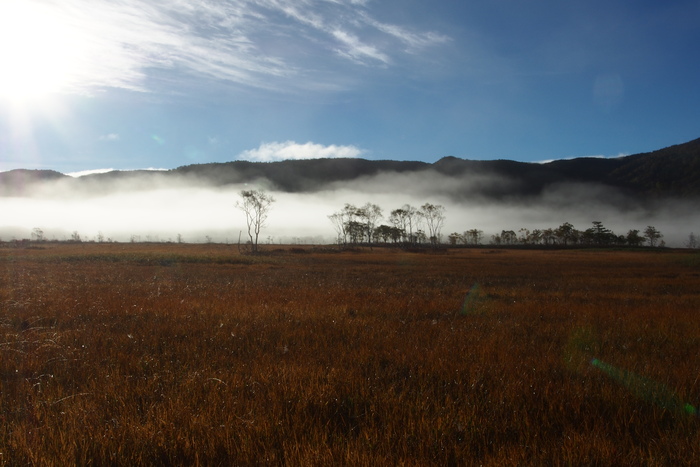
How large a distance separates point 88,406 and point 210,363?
5.30ft

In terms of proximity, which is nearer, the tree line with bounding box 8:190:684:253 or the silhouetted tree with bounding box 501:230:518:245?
the tree line with bounding box 8:190:684:253

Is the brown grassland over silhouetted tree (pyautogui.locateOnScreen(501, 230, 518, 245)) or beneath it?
beneath

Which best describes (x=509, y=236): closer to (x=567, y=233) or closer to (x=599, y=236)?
(x=567, y=233)

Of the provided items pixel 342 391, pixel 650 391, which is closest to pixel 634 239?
pixel 650 391

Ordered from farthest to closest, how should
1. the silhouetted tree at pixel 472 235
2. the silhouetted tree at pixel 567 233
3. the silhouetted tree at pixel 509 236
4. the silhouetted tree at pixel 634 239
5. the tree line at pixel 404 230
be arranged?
the silhouetted tree at pixel 509 236 < the silhouetted tree at pixel 472 235 < the silhouetted tree at pixel 567 233 < the silhouetted tree at pixel 634 239 < the tree line at pixel 404 230

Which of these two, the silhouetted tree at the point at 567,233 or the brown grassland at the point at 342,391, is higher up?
the silhouetted tree at the point at 567,233

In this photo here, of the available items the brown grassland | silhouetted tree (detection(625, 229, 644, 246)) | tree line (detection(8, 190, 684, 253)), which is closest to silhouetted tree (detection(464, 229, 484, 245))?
tree line (detection(8, 190, 684, 253))

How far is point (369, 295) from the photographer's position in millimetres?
13141

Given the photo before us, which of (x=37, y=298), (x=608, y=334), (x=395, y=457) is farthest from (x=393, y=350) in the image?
(x=37, y=298)

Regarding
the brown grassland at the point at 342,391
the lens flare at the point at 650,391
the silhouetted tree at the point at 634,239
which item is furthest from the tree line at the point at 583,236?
the lens flare at the point at 650,391

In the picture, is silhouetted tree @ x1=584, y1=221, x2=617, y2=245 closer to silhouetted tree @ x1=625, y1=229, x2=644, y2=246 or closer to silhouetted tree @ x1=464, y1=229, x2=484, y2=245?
silhouetted tree @ x1=625, y1=229, x2=644, y2=246

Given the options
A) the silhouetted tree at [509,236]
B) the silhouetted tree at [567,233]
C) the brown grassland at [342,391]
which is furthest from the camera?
the silhouetted tree at [509,236]

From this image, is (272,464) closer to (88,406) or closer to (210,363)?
(88,406)

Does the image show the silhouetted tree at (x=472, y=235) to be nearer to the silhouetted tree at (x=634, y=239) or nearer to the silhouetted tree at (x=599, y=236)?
the silhouetted tree at (x=599, y=236)
